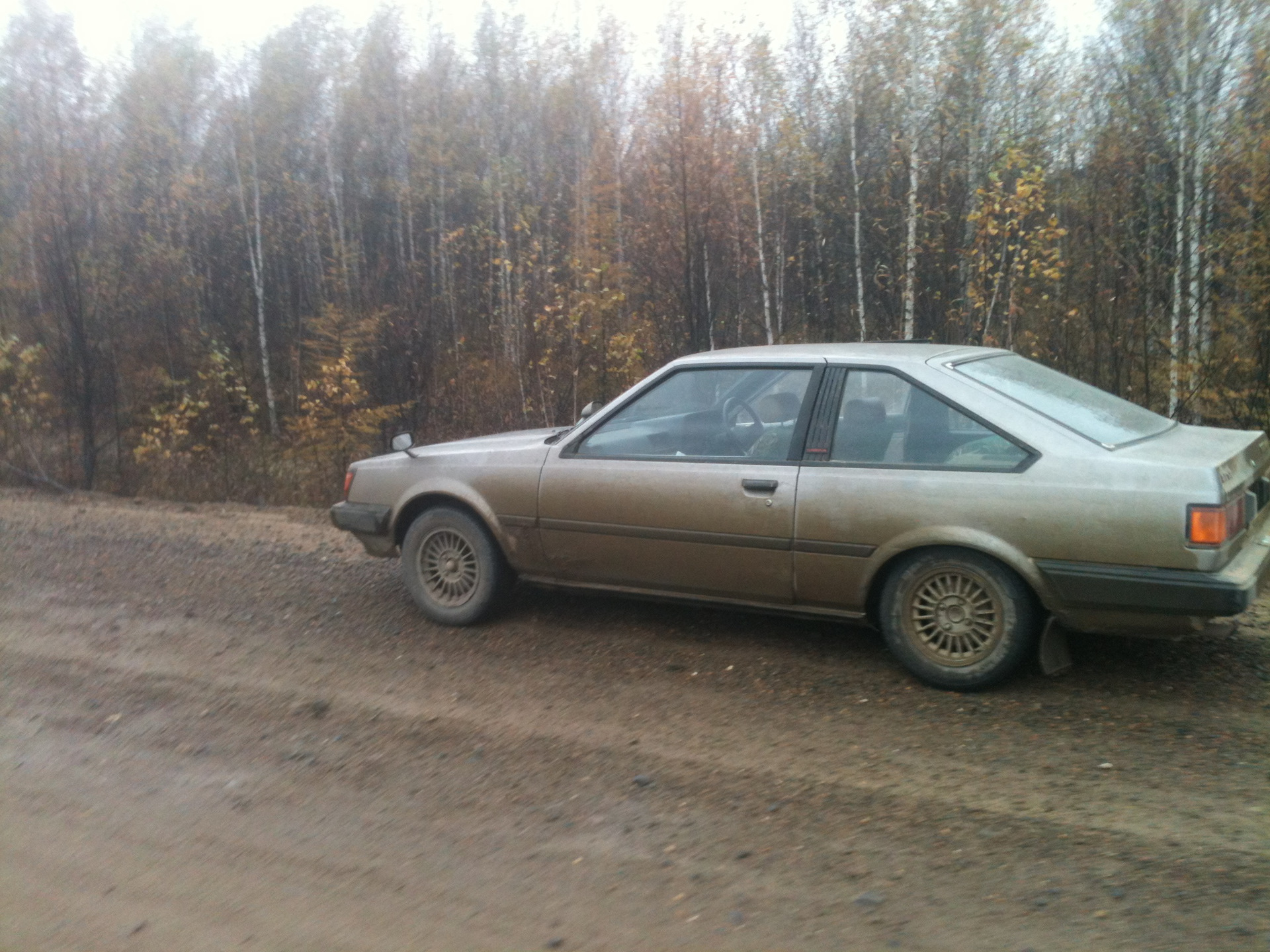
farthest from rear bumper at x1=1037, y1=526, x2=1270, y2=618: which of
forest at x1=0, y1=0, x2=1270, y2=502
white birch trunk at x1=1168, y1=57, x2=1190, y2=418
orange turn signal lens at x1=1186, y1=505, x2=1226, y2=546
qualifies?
white birch trunk at x1=1168, y1=57, x2=1190, y2=418

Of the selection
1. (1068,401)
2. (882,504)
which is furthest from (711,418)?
(1068,401)

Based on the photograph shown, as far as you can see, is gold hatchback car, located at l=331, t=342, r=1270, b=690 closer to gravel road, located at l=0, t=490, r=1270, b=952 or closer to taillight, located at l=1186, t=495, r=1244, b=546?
taillight, located at l=1186, t=495, r=1244, b=546

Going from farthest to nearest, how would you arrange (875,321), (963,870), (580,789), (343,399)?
(875,321) < (343,399) < (580,789) < (963,870)

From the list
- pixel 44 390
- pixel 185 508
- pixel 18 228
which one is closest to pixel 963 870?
pixel 185 508

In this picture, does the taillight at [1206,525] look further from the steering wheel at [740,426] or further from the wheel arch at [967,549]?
the steering wheel at [740,426]

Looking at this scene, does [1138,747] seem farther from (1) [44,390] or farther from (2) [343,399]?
(1) [44,390]

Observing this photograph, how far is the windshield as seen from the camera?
4.55 m

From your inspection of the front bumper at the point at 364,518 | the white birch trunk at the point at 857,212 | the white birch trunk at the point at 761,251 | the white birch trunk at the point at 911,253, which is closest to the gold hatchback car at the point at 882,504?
the front bumper at the point at 364,518

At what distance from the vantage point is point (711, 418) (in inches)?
210

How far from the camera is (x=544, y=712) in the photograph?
466cm

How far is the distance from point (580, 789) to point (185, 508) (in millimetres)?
8991

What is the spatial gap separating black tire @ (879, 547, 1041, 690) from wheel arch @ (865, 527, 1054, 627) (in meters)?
0.03

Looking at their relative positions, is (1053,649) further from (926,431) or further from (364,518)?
(364,518)

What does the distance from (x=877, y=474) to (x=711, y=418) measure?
39.9 inches
